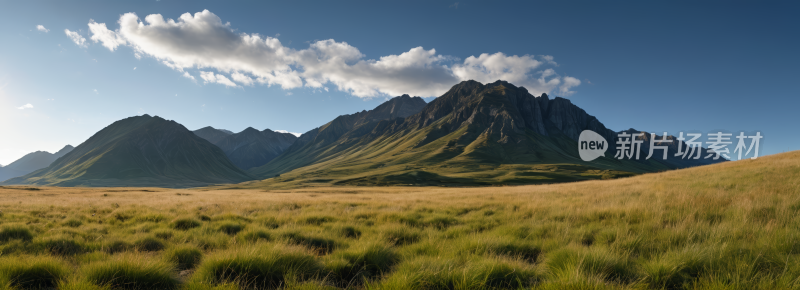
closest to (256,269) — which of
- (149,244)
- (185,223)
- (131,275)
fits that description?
(131,275)

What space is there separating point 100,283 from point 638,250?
8598 mm

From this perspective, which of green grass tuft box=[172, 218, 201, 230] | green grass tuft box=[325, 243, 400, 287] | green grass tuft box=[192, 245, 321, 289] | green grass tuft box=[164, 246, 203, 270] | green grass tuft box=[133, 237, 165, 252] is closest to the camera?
green grass tuft box=[192, 245, 321, 289]

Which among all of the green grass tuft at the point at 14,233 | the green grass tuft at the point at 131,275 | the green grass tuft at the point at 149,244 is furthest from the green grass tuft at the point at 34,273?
the green grass tuft at the point at 14,233

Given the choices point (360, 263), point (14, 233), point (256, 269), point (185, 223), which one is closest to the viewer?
point (256, 269)

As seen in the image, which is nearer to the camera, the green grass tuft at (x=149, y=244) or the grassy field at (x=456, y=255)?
the grassy field at (x=456, y=255)

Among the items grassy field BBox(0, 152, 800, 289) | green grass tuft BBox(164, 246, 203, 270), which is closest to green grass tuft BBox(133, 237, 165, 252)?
grassy field BBox(0, 152, 800, 289)

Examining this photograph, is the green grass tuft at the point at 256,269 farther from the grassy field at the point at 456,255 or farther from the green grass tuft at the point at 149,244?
the green grass tuft at the point at 149,244

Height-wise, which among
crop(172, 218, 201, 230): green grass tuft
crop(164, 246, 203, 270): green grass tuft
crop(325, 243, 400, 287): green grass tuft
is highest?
crop(325, 243, 400, 287): green grass tuft

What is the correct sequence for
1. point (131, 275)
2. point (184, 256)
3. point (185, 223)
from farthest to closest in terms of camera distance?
point (185, 223) < point (184, 256) < point (131, 275)

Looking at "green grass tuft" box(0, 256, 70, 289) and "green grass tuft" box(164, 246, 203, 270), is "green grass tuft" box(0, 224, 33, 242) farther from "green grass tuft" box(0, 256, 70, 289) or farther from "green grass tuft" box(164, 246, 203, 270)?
"green grass tuft" box(164, 246, 203, 270)

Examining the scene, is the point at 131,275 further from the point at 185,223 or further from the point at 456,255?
the point at 185,223

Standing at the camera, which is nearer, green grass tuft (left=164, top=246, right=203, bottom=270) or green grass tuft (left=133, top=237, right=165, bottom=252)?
green grass tuft (left=164, top=246, right=203, bottom=270)

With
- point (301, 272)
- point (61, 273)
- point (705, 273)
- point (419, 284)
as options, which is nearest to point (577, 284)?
point (419, 284)

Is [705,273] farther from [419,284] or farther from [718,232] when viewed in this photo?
[419,284]
